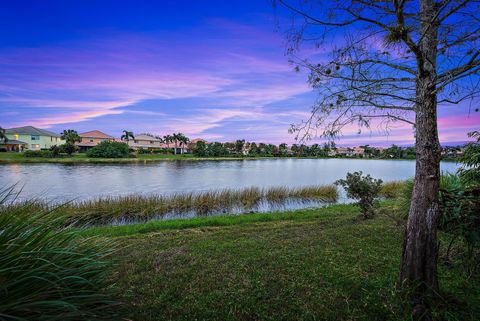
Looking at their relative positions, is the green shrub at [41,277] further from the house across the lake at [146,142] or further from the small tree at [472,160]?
the house across the lake at [146,142]

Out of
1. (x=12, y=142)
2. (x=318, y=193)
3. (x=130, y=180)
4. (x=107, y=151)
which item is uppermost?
(x=12, y=142)

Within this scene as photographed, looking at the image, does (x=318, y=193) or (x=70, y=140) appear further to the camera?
(x=70, y=140)

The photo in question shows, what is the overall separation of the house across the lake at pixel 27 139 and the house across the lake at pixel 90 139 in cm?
722

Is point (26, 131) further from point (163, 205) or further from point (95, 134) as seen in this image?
point (163, 205)

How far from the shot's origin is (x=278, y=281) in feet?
11.1

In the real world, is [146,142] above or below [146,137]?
below

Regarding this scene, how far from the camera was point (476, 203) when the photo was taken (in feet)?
10.6

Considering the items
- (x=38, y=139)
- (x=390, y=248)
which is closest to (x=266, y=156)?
(x=38, y=139)

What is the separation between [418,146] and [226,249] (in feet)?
11.8

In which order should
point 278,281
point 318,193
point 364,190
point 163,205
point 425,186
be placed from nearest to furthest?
point 425,186 < point 278,281 < point 364,190 < point 163,205 < point 318,193

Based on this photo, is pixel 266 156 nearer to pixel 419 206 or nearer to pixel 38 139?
pixel 38 139

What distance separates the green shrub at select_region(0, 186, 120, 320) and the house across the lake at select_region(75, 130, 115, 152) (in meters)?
90.7

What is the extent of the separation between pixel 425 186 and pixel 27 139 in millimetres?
91847

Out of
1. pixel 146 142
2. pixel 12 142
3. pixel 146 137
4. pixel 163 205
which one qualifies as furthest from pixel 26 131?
pixel 163 205
